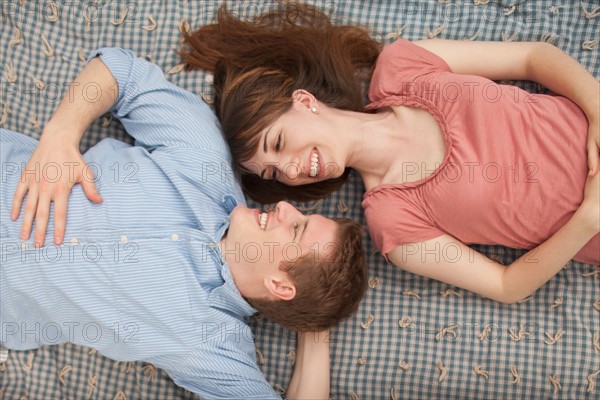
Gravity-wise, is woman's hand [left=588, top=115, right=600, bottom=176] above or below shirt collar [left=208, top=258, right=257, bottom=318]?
above

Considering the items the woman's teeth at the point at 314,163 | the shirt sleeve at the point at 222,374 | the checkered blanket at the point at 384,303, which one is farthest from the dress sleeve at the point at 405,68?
the shirt sleeve at the point at 222,374

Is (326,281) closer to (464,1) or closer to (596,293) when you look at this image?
(596,293)

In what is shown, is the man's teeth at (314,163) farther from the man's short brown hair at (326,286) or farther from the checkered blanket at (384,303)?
the checkered blanket at (384,303)

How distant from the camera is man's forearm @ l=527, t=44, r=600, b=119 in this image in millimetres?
1445

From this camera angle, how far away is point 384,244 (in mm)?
1522

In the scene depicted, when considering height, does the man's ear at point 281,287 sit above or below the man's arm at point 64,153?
below

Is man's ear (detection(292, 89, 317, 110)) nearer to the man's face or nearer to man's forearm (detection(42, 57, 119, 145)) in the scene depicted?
the man's face

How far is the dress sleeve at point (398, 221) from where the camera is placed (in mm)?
1509

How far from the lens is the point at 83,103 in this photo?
152cm

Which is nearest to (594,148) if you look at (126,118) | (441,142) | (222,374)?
(441,142)

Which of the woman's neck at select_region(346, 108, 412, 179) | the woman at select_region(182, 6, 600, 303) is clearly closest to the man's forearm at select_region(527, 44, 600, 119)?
the woman at select_region(182, 6, 600, 303)

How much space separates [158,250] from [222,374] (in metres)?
0.38

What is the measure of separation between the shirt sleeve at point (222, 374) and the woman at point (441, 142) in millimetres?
502

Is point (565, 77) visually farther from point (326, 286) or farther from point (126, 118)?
point (126, 118)
